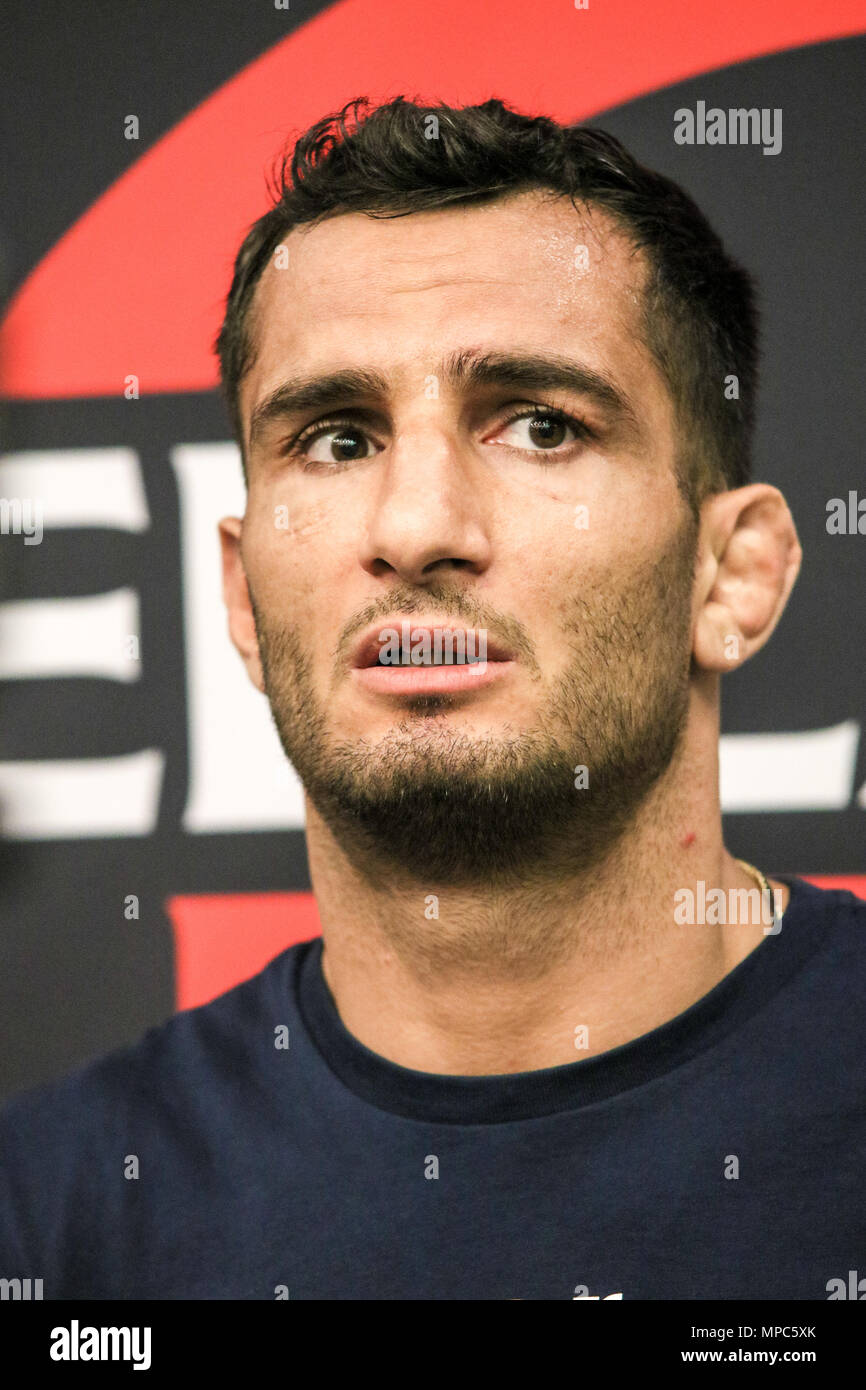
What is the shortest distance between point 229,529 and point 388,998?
2.66 feet

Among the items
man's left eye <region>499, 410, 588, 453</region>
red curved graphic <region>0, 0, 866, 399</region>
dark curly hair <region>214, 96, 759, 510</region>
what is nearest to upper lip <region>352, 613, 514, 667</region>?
man's left eye <region>499, 410, 588, 453</region>

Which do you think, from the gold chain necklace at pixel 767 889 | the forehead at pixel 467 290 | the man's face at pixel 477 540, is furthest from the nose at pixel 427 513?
the gold chain necklace at pixel 767 889

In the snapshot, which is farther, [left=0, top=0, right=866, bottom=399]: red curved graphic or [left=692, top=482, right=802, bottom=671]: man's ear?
[left=0, top=0, right=866, bottom=399]: red curved graphic

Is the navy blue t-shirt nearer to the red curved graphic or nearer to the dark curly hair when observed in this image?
the dark curly hair

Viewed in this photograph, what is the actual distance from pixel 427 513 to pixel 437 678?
0.21 meters

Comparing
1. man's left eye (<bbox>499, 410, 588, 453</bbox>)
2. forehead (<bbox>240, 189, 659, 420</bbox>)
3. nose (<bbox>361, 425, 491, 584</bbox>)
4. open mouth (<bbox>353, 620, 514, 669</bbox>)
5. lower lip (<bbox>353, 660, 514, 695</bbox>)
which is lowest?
lower lip (<bbox>353, 660, 514, 695</bbox>)

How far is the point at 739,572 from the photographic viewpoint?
1.83 m

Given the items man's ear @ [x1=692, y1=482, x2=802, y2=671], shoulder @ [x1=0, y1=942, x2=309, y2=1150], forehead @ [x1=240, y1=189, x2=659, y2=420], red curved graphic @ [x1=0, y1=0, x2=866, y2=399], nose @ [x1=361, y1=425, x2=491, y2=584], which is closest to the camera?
nose @ [x1=361, y1=425, x2=491, y2=584]

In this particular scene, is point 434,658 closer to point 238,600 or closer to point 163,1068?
point 238,600

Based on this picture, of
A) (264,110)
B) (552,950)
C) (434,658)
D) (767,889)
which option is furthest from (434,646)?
(264,110)

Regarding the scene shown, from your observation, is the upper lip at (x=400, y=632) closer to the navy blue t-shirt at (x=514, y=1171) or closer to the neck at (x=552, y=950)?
the neck at (x=552, y=950)

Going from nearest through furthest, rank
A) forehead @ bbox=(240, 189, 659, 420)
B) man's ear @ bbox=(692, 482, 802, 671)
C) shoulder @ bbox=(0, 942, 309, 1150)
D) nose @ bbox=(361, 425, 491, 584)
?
nose @ bbox=(361, 425, 491, 584) < forehead @ bbox=(240, 189, 659, 420) < man's ear @ bbox=(692, 482, 802, 671) < shoulder @ bbox=(0, 942, 309, 1150)

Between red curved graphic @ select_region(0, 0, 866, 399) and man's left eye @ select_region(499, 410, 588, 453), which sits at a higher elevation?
red curved graphic @ select_region(0, 0, 866, 399)

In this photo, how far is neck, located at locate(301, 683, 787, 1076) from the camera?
1.70 m
